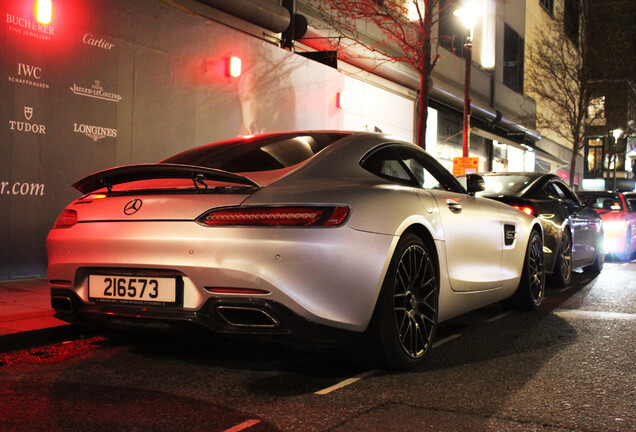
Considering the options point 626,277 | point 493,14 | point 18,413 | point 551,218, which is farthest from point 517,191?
point 493,14

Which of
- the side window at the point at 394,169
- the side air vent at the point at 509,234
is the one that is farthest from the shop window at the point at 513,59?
the side window at the point at 394,169

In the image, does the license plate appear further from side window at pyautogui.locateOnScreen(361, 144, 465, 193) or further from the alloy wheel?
side window at pyautogui.locateOnScreen(361, 144, 465, 193)

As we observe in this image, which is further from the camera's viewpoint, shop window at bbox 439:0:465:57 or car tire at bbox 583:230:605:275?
shop window at bbox 439:0:465:57

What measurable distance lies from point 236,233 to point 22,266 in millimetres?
5590

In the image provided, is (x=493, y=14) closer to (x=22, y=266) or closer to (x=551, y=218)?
(x=551, y=218)

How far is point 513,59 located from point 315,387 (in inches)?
1150

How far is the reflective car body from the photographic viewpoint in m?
7.89

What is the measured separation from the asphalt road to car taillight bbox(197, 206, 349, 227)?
2.81ft

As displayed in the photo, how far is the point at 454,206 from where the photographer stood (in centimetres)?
480

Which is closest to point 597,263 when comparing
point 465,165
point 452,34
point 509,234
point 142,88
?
point 509,234

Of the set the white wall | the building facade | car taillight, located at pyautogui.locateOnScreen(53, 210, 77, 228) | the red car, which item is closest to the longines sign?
the building facade

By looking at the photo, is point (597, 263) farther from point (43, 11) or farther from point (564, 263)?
point (43, 11)

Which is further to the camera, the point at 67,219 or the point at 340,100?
the point at 340,100

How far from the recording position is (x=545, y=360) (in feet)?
14.6
